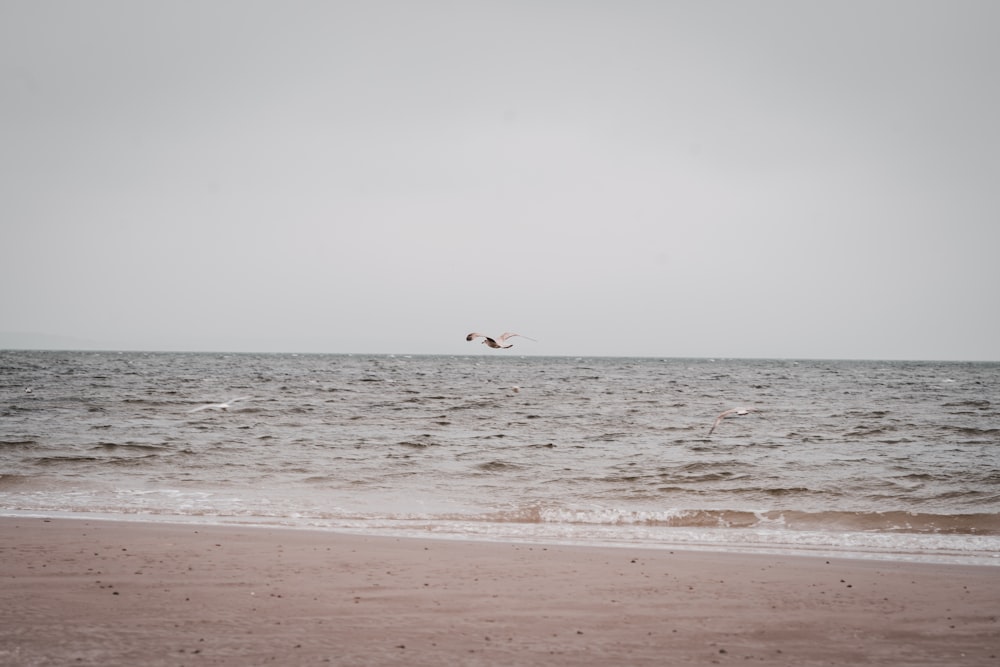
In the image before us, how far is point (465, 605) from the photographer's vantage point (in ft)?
20.6

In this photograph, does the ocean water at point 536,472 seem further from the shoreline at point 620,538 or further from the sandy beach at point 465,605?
the sandy beach at point 465,605

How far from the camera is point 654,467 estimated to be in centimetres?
1625

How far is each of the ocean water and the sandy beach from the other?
1883mm

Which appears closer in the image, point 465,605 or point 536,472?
point 465,605

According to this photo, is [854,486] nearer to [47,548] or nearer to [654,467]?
[654,467]

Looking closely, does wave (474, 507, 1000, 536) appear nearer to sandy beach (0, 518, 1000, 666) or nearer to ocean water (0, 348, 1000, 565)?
ocean water (0, 348, 1000, 565)

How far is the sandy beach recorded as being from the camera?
518 centimetres

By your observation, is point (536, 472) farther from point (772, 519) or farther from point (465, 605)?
point (465, 605)

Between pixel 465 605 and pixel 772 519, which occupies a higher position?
pixel 465 605

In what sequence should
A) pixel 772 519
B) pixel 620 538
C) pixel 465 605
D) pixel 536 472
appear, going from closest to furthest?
pixel 465 605 < pixel 620 538 < pixel 772 519 < pixel 536 472

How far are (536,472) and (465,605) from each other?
31.1ft

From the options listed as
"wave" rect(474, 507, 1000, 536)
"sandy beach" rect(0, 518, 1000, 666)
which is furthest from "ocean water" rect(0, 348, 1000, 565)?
"sandy beach" rect(0, 518, 1000, 666)

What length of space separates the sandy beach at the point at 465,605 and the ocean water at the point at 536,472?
74.1 inches

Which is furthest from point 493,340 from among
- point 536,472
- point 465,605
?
point 465,605
